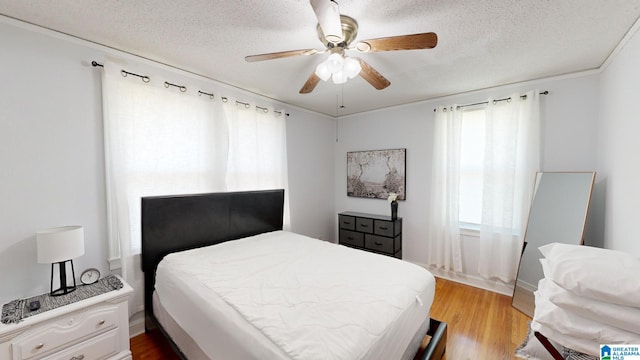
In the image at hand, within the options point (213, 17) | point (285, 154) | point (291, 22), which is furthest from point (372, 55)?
point (285, 154)

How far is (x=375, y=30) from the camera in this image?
1717 millimetres

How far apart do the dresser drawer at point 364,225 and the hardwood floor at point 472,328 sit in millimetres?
1152

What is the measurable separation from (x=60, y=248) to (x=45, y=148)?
76 centimetres

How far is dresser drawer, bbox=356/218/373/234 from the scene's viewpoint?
3.61 metres

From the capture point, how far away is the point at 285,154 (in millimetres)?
3410

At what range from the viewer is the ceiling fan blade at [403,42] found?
1315 mm

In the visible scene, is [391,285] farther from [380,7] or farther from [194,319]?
[380,7]

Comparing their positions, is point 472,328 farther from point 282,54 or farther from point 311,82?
point 282,54

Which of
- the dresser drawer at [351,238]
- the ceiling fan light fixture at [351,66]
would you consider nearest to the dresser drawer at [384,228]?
the dresser drawer at [351,238]

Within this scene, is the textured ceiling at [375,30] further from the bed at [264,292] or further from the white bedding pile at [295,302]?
the white bedding pile at [295,302]

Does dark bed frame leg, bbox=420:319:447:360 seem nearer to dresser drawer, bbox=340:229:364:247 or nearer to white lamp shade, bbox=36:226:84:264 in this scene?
dresser drawer, bbox=340:229:364:247

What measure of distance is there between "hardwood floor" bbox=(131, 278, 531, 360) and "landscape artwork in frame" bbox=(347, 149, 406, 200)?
1.47m

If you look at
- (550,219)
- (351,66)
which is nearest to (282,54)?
(351,66)

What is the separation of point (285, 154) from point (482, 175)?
2585mm
